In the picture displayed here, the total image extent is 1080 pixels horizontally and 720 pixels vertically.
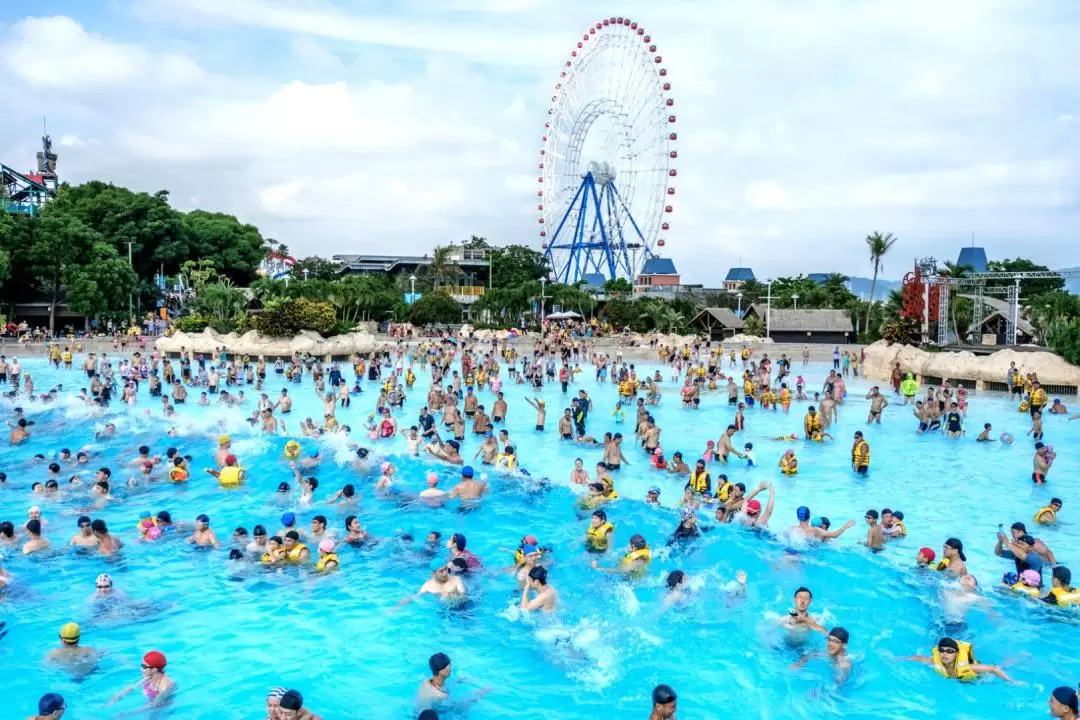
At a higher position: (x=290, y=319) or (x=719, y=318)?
(x=719, y=318)

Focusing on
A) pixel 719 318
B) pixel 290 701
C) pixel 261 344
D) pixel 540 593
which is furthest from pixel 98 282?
pixel 290 701

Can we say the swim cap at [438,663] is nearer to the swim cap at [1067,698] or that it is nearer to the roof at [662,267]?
the swim cap at [1067,698]

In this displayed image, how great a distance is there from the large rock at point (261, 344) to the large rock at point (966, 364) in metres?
23.7

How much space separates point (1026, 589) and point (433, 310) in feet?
180

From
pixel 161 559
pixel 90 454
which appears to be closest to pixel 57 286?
pixel 90 454

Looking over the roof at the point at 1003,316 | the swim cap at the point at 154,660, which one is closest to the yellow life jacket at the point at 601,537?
the swim cap at the point at 154,660

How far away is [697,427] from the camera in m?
23.5

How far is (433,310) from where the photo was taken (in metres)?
62.7

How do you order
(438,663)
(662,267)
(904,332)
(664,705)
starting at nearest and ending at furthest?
1. (664,705)
2. (438,663)
3. (904,332)
4. (662,267)

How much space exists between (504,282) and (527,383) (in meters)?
47.4

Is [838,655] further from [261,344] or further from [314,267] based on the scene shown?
[314,267]

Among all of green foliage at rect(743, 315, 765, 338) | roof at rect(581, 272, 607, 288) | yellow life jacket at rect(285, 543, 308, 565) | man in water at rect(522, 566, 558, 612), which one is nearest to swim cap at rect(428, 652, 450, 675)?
man in water at rect(522, 566, 558, 612)

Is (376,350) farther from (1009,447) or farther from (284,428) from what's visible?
(1009,447)

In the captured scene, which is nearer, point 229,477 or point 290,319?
point 229,477
